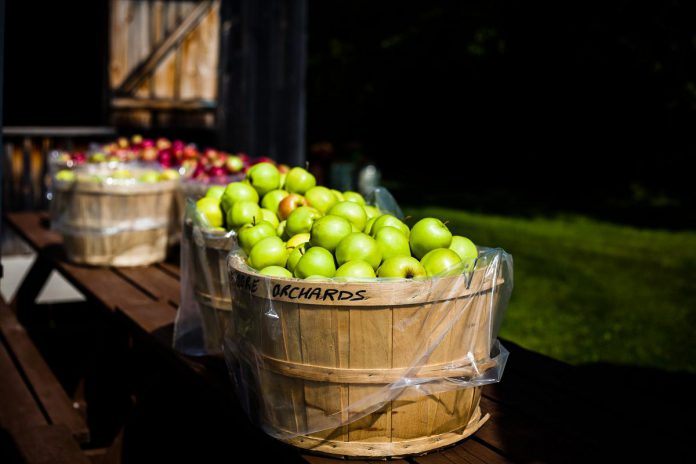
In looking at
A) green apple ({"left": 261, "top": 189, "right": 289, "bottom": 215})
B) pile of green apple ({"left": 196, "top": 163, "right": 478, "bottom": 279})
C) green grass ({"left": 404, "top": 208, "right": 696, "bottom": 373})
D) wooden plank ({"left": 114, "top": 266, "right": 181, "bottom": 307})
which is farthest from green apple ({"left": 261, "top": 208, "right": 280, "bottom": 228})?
green grass ({"left": 404, "top": 208, "right": 696, "bottom": 373})

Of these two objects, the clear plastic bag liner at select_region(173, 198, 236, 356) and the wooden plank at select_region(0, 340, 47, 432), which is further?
the wooden plank at select_region(0, 340, 47, 432)

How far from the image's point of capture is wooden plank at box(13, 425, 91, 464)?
7.98 ft

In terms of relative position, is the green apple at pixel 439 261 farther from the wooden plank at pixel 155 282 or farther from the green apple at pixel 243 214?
the wooden plank at pixel 155 282

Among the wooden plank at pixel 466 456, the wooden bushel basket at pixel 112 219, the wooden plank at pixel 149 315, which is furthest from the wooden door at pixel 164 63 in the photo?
the wooden plank at pixel 466 456

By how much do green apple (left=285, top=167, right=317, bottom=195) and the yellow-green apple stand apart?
0.13 meters

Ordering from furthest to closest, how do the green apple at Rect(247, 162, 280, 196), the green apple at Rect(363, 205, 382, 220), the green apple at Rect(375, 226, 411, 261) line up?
1. the green apple at Rect(247, 162, 280, 196)
2. the green apple at Rect(363, 205, 382, 220)
3. the green apple at Rect(375, 226, 411, 261)

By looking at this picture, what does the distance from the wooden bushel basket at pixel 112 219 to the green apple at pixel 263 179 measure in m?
1.20

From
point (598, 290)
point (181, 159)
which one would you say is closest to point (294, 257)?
A: point (181, 159)

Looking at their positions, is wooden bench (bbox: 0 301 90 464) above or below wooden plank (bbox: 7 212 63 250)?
below

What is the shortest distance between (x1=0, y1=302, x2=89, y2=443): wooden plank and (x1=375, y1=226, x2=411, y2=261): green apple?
1284mm

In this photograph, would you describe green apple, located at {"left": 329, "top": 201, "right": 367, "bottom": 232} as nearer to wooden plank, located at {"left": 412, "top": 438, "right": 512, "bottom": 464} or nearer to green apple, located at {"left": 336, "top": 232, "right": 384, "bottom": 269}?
green apple, located at {"left": 336, "top": 232, "right": 384, "bottom": 269}

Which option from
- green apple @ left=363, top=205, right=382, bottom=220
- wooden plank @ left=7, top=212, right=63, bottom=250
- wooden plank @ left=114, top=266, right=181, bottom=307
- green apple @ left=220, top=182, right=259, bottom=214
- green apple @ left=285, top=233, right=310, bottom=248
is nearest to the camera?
green apple @ left=285, top=233, right=310, bottom=248

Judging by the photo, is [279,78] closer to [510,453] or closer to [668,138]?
[510,453]

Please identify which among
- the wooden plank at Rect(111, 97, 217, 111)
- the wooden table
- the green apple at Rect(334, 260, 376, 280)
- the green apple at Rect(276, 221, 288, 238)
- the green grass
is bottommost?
the green grass
